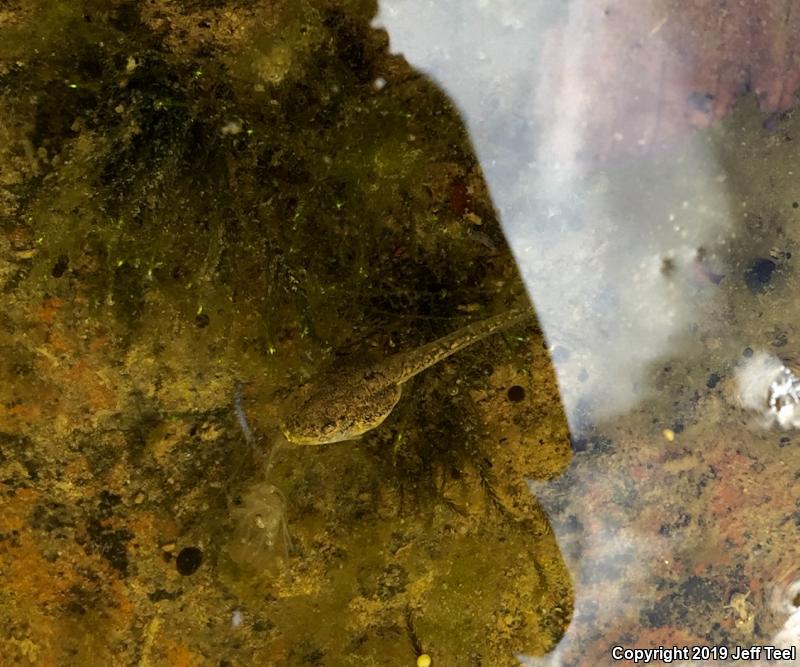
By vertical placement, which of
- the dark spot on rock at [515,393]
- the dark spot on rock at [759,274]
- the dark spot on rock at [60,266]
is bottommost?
the dark spot on rock at [515,393]

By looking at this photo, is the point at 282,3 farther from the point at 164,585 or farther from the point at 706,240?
the point at 164,585

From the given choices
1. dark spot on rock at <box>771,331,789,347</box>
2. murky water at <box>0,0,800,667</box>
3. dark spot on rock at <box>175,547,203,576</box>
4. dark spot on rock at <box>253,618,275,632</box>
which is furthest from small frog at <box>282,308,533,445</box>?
dark spot on rock at <box>771,331,789,347</box>

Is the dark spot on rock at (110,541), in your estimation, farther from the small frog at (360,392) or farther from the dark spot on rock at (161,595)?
the small frog at (360,392)

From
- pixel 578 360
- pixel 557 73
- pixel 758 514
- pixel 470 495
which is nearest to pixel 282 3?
pixel 557 73

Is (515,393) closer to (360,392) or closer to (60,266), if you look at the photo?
(360,392)

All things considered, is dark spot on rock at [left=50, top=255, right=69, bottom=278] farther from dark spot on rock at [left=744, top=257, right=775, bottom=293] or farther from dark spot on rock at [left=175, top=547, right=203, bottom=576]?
dark spot on rock at [left=744, top=257, right=775, bottom=293]

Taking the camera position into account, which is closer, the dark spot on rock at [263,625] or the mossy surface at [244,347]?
the mossy surface at [244,347]

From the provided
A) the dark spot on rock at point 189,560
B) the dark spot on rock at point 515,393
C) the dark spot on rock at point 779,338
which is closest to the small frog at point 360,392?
the dark spot on rock at point 515,393
